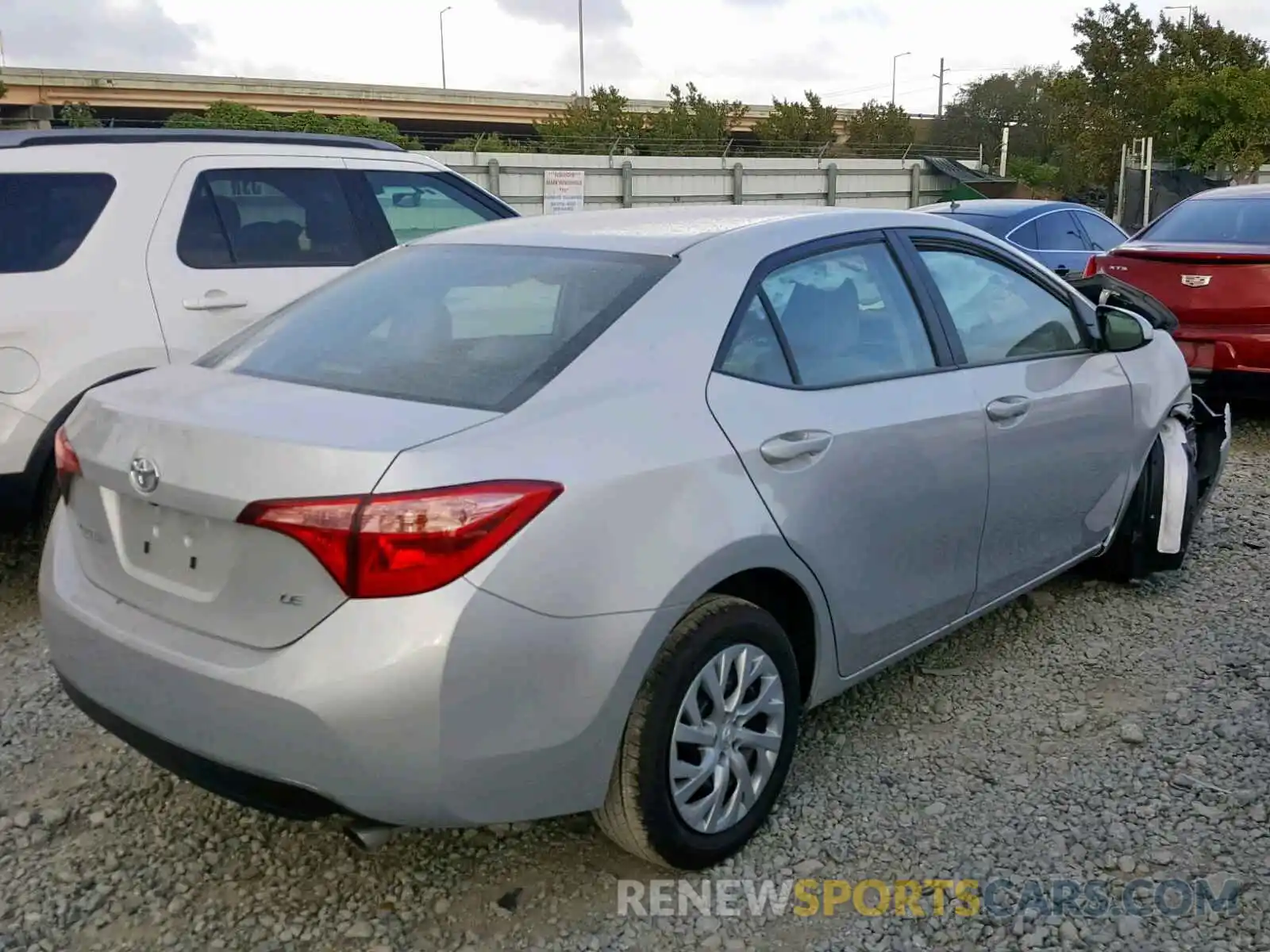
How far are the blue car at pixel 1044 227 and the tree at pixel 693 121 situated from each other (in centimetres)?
3721

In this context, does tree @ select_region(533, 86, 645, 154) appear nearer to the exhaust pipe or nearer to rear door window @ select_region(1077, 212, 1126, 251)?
rear door window @ select_region(1077, 212, 1126, 251)

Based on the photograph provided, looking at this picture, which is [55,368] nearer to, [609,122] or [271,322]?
[271,322]

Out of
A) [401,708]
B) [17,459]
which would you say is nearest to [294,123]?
[17,459]

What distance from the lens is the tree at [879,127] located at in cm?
5656

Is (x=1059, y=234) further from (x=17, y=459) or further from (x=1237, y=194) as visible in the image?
(x=17, y=459)

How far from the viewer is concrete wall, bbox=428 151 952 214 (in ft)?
Answer: 72.1

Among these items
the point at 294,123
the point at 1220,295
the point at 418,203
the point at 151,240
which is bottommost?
the point at 1220,295

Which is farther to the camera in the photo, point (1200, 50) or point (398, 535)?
point (1200, 50)

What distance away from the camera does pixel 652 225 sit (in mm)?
3490

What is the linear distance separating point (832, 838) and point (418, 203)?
3.98 m

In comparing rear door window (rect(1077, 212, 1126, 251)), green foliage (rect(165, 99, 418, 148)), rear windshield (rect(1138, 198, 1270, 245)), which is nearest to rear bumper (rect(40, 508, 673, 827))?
rear windshield (rect(1138, 198, 1270, 245))

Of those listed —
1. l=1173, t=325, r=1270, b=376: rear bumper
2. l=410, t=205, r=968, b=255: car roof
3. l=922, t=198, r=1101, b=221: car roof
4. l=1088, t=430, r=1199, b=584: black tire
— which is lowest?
l=1088, t=430, r=1199, b=584: black tire

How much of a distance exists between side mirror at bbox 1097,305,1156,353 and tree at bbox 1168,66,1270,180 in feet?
92.4

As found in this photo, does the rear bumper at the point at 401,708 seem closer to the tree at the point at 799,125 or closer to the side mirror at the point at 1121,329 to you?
the side mirror at the point at 1121,329
